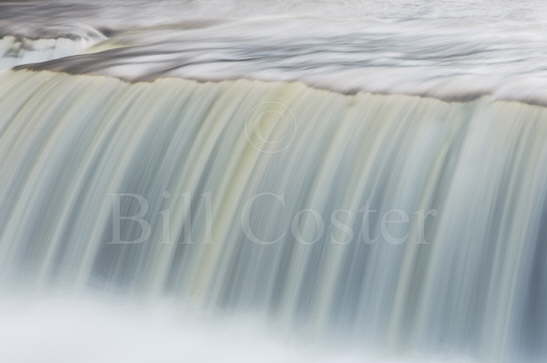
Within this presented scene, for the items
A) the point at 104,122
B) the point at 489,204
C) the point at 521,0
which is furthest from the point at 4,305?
the point at 521,0

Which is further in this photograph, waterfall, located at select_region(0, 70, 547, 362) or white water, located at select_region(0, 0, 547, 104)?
white water, located at select_region(0, 0, 547, 104)

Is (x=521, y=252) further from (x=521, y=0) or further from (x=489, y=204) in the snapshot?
(x=521, y=0)

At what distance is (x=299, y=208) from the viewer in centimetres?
282

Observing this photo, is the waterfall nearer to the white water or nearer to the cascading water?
the cascading water

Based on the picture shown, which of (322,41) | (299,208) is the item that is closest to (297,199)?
(299,208)

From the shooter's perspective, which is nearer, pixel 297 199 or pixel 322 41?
pixel 297 199

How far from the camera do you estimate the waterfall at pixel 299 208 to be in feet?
8.33

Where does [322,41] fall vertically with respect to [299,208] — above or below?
above

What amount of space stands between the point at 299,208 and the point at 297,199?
31 mm

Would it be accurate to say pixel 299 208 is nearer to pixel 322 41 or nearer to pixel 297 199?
pixel 297 199

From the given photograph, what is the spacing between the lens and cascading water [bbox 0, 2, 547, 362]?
8.36ft

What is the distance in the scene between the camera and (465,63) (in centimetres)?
330

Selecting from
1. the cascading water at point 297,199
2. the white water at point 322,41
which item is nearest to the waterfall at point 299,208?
the cascading water at point 297,199

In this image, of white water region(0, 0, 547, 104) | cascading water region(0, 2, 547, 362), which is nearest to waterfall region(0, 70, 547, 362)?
cascading water region(0, 2, 547, 362)
